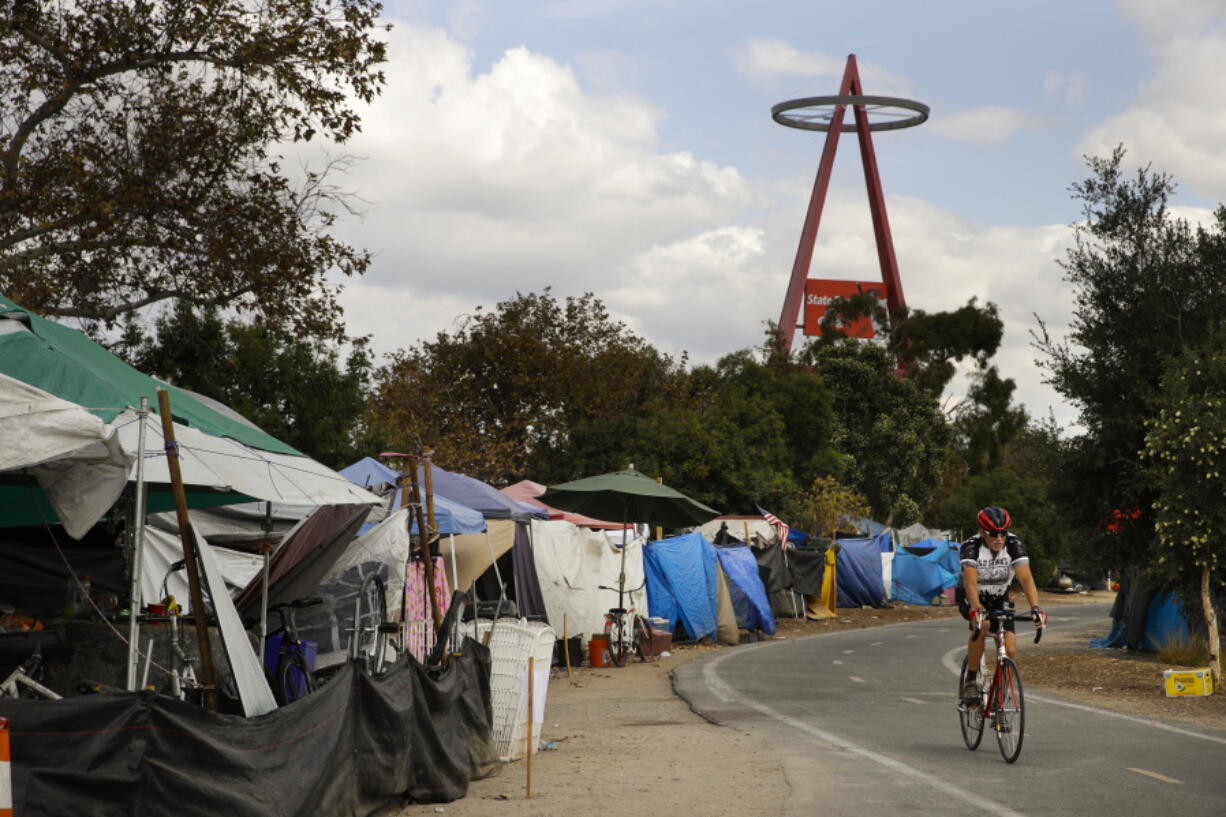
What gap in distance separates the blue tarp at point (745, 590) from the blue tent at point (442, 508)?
883 cm

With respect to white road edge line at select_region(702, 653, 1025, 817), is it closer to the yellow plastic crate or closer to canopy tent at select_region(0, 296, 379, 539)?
canopy tent at select_region(0, 296, 379, 539)

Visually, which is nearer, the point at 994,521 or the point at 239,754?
the point at 239,754

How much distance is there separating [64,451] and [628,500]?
56.9 ft

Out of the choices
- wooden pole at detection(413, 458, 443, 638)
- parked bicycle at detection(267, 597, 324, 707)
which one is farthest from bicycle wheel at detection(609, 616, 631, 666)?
parked bicycle at detection(267, 597, 324, 707)

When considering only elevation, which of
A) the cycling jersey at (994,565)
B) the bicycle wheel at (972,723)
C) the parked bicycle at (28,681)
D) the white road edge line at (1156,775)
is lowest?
the white road edge line at (1156,775)

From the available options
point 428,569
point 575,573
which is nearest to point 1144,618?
point 575,573

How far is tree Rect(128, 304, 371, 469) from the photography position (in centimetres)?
3281

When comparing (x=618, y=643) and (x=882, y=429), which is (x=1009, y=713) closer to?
(x=618, y=643)

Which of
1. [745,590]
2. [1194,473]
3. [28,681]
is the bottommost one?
[28,681]

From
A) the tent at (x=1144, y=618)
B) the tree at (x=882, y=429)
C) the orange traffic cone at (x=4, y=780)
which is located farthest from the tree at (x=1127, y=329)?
the tree at (x=882, y=429)

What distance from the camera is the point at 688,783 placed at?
10.6 meters

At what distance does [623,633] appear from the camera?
23.4 m

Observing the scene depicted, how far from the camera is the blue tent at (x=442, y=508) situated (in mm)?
20047

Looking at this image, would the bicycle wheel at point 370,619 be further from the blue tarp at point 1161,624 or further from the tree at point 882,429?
the tree at point 882,429
